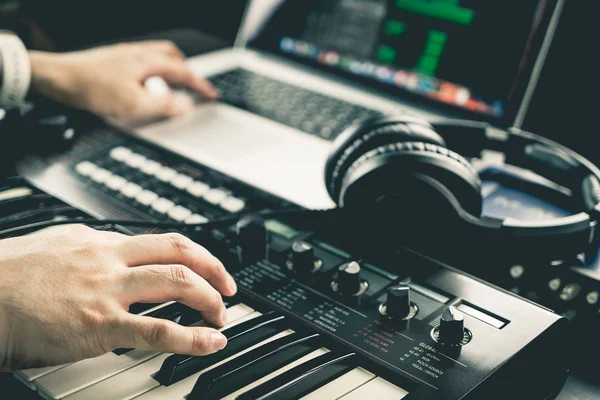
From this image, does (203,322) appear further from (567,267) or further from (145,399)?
(567,267)

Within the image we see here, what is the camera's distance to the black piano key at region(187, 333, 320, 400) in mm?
621

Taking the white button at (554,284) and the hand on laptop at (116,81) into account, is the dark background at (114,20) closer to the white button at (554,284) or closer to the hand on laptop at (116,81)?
the hand on laptop at (116,81)

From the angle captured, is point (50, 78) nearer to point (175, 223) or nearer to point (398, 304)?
point (175, 223)

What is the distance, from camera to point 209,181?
0.97 metres

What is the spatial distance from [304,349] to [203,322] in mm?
116

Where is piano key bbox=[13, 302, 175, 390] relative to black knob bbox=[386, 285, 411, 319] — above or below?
below

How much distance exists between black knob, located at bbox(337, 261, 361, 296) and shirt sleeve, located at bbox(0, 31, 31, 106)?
75cm

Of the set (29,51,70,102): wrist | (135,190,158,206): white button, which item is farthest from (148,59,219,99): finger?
(135,190,158,206): white button

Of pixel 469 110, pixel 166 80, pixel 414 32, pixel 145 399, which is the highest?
pixel 414 32

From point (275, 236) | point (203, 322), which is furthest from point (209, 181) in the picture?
point (203, 322)

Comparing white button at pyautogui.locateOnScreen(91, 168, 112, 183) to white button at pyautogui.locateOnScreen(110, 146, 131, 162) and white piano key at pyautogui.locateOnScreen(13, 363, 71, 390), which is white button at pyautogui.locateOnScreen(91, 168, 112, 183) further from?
white piano key at pyautogui.locateOnScreen(13, 363, 71, 390)

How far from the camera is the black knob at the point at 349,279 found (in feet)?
2.40

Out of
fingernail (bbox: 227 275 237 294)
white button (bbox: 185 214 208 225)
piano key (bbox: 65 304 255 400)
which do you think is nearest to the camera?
piano key (bbox: 65 304 255 400)

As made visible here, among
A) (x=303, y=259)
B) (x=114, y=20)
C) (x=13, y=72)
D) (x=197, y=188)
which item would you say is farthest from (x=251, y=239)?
(x=114, y=20)
